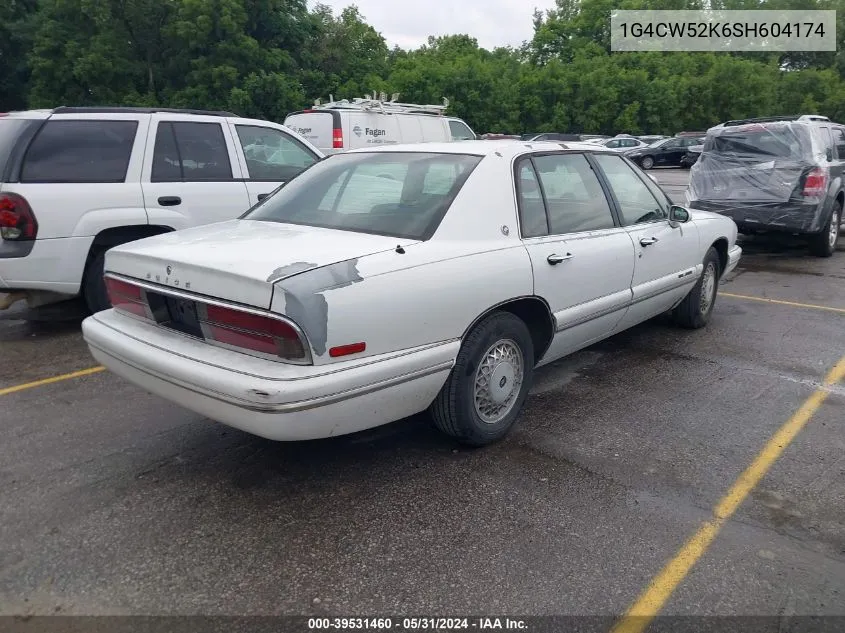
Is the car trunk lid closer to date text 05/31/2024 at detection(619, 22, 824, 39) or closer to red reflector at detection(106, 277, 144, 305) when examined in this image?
red reflector at detection(106, 277, 144, 305)

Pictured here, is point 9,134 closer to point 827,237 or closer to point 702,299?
point 702,299

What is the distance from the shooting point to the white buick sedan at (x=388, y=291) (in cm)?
288

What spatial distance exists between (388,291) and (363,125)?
11.1 metres

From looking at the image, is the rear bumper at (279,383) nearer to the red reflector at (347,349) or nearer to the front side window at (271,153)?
the red reflector at (347,349)

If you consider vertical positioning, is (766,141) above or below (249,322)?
above

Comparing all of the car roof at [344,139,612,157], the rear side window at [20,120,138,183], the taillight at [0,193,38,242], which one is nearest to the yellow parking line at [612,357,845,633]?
the car roof at [344,139,612,157]

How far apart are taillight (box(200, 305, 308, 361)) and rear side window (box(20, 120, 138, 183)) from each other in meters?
3.22

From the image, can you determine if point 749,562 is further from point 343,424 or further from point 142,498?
point 142,498

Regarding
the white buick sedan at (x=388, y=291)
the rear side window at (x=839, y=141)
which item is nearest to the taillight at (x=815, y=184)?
the rear side window at (x=839, y=141)

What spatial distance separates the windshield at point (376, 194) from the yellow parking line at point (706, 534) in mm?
1788

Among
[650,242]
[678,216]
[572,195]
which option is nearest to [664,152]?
[678,216]

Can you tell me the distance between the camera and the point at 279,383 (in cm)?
279

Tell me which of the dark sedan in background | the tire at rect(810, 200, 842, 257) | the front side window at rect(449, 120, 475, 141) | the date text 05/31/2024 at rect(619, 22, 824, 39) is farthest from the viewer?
the date text 05/31/2024 at rect(619, 22, 824, 39)

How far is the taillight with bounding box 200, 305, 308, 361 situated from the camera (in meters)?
2.83
